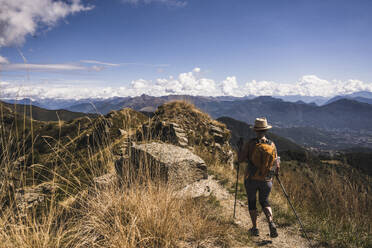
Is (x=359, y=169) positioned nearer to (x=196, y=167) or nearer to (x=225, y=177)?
(x=225, y=177)

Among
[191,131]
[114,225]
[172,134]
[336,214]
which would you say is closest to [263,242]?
[336,214]

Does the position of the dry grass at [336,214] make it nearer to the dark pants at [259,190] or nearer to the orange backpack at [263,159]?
the dark pants at [259,190]

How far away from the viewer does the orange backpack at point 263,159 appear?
A: 4.37 meters

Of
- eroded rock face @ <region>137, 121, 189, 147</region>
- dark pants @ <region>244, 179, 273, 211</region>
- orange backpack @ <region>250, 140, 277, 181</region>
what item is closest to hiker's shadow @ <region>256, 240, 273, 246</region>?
dark pants @ <region>244, 179, 273, 211</region>

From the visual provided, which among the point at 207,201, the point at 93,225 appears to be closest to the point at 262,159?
the point at 207,201

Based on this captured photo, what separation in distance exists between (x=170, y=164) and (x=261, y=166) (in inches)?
111

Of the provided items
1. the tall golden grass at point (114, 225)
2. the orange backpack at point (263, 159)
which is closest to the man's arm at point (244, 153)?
the orange backpack at point (263, 159)

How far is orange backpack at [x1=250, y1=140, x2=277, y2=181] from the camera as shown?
172 inches

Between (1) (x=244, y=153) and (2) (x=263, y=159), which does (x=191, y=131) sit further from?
(2) (x=263, y=159)

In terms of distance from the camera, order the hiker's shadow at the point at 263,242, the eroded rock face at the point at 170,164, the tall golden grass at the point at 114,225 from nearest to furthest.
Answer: the tall golden grass at the point at 114,225 → the hiker's shadow at the point at 263,242 → the eroded rock face at the point at 170,164

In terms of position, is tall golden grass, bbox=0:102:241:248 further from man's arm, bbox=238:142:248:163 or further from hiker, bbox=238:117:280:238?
man's arm, bbox=238:142:248:163

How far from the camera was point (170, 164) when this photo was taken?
6.16m

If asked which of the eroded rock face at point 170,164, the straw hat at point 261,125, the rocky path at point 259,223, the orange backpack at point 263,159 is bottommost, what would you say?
the rocky path at point 259,223

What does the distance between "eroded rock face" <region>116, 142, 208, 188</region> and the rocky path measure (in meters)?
0.41
